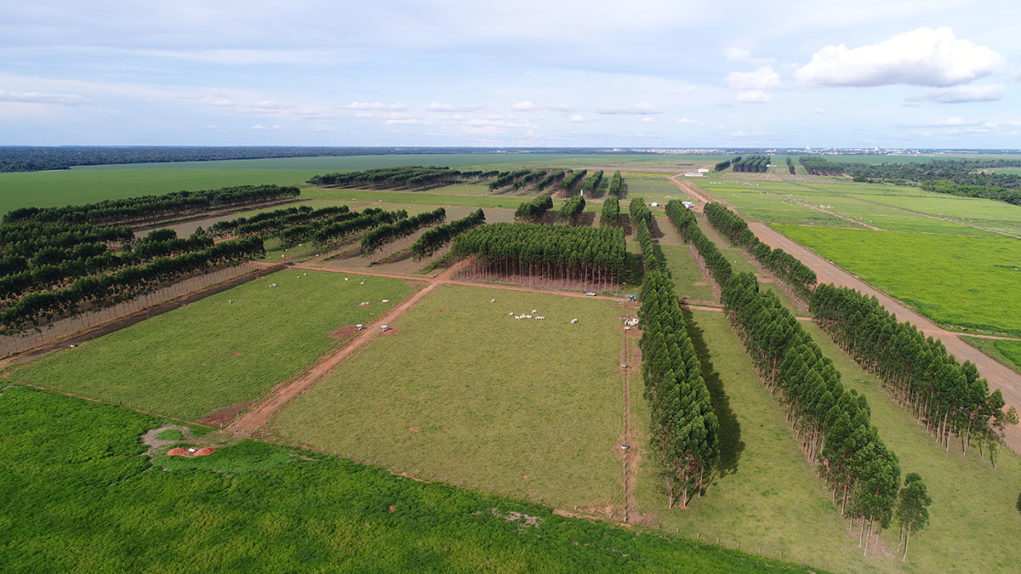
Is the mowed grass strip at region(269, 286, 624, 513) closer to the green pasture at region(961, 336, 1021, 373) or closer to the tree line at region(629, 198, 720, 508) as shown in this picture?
the tree line at region(629, 198, 720, 508)

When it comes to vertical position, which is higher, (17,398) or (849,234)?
(849,234)

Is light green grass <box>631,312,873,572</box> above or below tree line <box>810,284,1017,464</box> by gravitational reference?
below

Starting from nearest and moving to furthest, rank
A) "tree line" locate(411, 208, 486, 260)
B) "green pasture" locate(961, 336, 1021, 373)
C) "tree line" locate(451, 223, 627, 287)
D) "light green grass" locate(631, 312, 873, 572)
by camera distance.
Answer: "light green grass" locate(631, 312, 873, 572) → "green pasture" locate(961, 336, 1021, 373) → "tree line" locate(451, 223, 627, 287) → "tree line" locate(411, 208, 486, 260)

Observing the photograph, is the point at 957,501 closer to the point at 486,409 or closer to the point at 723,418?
the point at 723,418

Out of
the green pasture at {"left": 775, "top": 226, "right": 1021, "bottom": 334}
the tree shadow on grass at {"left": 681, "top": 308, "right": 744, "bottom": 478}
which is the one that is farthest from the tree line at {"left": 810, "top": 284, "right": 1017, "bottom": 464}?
the green pasture at {"left": 775, "top": 226, "right": 1021, "bottom": 334}

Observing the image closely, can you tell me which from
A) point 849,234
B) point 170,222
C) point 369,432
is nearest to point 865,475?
point 369,432

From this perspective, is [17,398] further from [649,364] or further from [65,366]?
[649,364]
